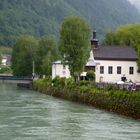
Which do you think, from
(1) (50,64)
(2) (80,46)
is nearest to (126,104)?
(2) (80,46)

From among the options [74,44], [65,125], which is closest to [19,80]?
[74,44]

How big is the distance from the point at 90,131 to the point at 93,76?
46880mm

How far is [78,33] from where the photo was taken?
75938mm

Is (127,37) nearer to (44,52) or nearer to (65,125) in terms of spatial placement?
(44,52)

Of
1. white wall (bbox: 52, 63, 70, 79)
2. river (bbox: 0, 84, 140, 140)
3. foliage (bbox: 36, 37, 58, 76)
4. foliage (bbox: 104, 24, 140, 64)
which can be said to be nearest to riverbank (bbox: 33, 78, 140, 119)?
river (bbox: 0, 84, 140, 140)

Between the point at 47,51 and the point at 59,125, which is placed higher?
the point at 47,51

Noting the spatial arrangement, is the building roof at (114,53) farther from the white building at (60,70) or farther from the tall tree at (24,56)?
the tall tree at (24,56)

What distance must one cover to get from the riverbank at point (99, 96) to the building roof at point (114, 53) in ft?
28.5

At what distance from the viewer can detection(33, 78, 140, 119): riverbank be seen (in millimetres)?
42969

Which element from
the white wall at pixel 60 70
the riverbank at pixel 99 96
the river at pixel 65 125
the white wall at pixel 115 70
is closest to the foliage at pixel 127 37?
the white wall at pixel 60 70

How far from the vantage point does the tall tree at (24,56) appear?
4882 inches

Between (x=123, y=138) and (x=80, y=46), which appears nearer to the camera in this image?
(x=123, y=138)

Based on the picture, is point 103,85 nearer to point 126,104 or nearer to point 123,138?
point 126,104

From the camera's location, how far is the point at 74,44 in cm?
7594
